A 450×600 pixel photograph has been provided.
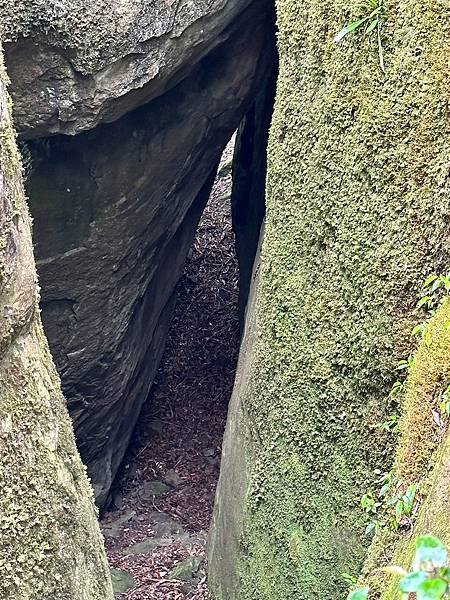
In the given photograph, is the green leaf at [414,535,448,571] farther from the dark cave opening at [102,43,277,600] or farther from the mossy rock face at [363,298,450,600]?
the dark cave opening at [102,43,277,600]

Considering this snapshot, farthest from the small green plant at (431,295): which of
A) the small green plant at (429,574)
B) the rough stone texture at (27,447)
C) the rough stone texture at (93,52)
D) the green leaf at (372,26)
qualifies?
the rough stone texture at (93,52)

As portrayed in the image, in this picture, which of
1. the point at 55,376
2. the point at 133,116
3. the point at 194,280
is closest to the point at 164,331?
the point at 194,280

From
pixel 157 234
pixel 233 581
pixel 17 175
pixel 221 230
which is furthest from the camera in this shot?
pixel 221 230

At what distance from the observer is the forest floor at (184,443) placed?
545 centimetres

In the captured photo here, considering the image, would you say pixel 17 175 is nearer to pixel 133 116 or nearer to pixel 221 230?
pixel 133 116

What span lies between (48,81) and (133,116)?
897 mm

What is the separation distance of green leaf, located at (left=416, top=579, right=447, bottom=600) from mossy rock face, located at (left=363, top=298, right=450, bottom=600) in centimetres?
109

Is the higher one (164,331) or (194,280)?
(194,280)

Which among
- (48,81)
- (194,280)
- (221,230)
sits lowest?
(48,81)

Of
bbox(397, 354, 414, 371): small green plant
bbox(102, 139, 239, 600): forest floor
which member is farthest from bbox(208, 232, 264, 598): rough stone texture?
bbox(397, 354, 414, 371): small green plant

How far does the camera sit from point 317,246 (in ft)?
10.2

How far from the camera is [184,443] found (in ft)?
25.2

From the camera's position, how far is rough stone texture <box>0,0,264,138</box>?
3.92 meters

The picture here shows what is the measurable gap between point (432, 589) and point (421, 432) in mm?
1481
